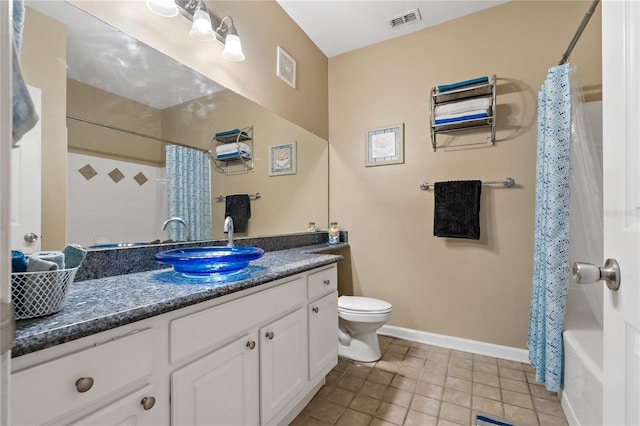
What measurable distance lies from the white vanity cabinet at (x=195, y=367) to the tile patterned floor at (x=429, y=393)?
0.23 meters

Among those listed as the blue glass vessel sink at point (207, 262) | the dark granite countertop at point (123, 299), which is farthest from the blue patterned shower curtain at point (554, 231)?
the blue glass vessel sink at point (207, 262)

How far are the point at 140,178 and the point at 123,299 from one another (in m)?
0.68

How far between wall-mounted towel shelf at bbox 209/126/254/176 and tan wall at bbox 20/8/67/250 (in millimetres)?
702

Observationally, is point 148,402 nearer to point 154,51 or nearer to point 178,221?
point 178,221

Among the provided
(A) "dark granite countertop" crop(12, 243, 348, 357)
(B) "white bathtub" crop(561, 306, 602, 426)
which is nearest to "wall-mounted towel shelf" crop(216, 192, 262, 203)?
(A) "dark granite countertop" crop(12, 243, 348, 357)

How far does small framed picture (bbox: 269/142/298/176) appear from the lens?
2216mm

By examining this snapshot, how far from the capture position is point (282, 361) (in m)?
1.30

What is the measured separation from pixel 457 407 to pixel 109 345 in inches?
68.1

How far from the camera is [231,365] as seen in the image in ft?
3.40

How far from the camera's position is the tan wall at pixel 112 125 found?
3.57 ft

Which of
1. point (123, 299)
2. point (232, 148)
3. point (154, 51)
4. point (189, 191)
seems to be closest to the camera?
point (123, 299)

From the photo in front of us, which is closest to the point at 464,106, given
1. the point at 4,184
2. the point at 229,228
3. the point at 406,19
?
the point at 406,19

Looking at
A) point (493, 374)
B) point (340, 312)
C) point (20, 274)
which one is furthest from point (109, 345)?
point (493, 374)

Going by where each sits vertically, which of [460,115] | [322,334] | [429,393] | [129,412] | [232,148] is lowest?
[429,393]
